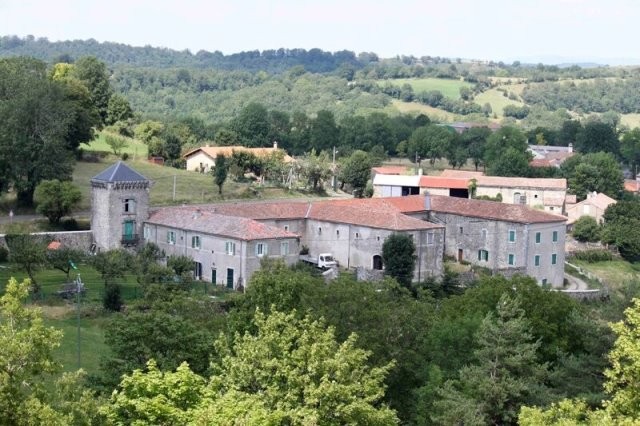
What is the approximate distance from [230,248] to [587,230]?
29610 millimetres

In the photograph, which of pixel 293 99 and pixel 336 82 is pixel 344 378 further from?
pixel 336 82

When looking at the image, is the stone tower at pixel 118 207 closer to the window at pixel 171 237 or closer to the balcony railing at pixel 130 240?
the balcony railing at pixel 130 240

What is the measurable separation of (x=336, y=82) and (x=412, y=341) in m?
152

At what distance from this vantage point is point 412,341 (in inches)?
1387

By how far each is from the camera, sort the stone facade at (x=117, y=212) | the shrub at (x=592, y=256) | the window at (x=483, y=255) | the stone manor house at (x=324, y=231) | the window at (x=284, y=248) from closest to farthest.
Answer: the stone manor house at (x=324, y=231), the window at (x=284, y=248), the stone facade at (x=117, y=212), the window at (x=483, y=255), the shrub at (x=592, y=256)

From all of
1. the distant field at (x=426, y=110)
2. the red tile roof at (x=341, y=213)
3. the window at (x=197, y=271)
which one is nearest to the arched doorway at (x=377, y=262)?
the red tile roof at (x=341, y=213)

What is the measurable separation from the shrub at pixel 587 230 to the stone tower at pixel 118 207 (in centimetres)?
3080

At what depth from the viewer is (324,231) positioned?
60.8 meters

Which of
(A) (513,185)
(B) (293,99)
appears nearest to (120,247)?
(A) (513,185)

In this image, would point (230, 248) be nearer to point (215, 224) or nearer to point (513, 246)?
point (215, 224)

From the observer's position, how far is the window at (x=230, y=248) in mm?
53875

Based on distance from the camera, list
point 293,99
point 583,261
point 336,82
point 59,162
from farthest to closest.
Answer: point 336,82 < point 293,99 < point 583,261 < point 59,162

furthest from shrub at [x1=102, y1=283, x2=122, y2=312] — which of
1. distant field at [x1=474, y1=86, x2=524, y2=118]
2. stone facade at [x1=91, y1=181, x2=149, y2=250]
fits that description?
distant field at [x1=474, y1=86, x2=524, y2=118]

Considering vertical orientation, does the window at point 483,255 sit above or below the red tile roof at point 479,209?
below
